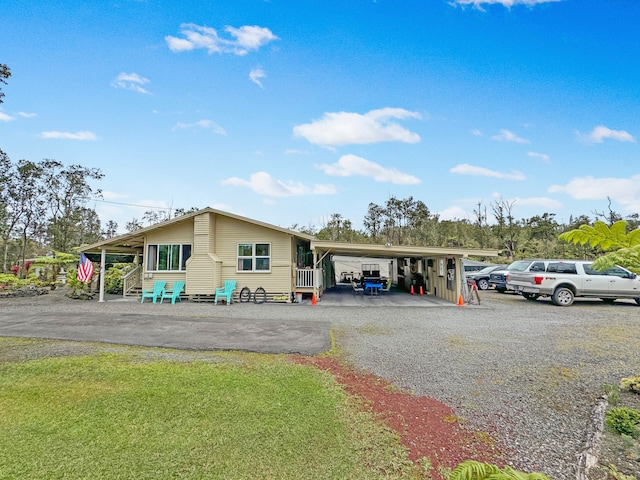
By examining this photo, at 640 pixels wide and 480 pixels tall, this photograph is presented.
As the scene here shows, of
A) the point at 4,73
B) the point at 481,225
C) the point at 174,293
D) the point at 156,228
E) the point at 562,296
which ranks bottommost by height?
the point at 562,296

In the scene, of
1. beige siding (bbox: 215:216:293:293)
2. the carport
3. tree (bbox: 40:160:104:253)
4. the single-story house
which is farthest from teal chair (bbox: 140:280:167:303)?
tree (bbox: 40:160:104:253)

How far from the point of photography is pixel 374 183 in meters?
34.5

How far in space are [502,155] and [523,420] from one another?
18.3m

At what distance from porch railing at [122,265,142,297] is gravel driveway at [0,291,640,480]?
4422 millimetres

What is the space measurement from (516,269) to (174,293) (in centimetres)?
1402

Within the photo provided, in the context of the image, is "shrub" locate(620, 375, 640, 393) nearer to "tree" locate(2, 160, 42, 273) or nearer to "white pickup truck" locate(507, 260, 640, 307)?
"white pickup truck" locate(507, 260, 640, 307)

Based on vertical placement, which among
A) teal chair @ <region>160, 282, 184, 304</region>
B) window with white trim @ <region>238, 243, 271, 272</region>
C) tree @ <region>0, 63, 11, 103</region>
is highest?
tree @ <region>0, 63, 11, 103</region>

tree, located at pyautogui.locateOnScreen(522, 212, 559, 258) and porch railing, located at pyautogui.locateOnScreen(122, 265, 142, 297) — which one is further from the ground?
tree, located at pyautogui.locateOnScreen(522, 212, 559, 258)

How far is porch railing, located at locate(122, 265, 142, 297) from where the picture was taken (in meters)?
14.7

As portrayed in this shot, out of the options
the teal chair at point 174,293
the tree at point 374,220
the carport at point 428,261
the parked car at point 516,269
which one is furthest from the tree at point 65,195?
the parked car at point 516,269

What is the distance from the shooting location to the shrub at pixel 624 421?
119 inches

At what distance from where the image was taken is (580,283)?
11.6 metres

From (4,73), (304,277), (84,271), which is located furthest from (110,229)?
(304,277)

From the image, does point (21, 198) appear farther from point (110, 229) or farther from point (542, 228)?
point (542, 228)
